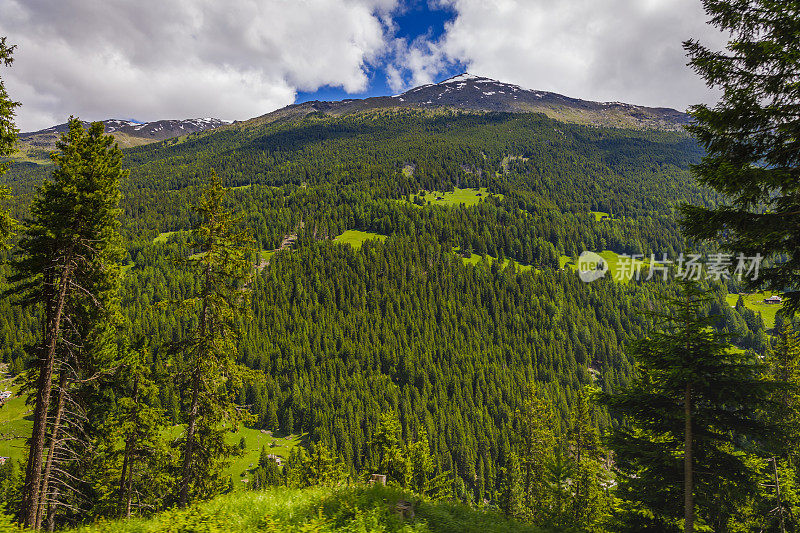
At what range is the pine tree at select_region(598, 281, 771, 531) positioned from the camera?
11.2 metres

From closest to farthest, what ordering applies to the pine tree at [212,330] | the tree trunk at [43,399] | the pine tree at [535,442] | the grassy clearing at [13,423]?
the tree trunk at [43,399]
the pine tree at [212,330]
the pine tree at [535,442]
the grassy clearing at [13,423]

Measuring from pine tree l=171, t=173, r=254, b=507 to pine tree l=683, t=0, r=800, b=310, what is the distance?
17101 millimetres

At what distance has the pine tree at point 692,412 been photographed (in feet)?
36.9

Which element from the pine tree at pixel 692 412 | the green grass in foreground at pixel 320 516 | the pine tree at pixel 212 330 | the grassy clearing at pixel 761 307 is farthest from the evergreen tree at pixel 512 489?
the grassy clearing at pixel 761 307

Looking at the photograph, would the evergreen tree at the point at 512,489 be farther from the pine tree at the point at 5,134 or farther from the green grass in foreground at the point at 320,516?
the pine tree at the point at 5,134

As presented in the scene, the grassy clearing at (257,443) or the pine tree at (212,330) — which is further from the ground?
the pine tree at (212,330)

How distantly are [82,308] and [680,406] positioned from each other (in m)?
24.2

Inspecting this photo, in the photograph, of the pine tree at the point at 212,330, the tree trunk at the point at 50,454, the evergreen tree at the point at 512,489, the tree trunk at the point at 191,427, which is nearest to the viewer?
the tree trunk at the point at 50,454

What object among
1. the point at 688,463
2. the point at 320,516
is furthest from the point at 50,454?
the point at 688,463

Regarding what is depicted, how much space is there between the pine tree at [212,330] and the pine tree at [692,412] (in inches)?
618

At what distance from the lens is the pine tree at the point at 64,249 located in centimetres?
1411

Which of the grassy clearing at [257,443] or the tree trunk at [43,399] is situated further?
the grassy clearing at [257,443]

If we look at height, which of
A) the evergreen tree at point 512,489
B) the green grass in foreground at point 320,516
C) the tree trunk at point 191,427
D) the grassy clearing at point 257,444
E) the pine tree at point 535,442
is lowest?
the grassy clearing at point 257,444

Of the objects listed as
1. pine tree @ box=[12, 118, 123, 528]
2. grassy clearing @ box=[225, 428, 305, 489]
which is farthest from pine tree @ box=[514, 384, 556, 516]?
grassy clearing @ box=[225, 428, 305, 489]
